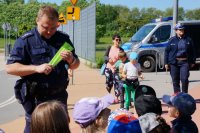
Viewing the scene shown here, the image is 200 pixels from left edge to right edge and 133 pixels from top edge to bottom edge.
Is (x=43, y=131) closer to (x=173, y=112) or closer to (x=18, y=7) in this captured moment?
(x=173, y=112)

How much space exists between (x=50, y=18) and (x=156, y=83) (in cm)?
1165

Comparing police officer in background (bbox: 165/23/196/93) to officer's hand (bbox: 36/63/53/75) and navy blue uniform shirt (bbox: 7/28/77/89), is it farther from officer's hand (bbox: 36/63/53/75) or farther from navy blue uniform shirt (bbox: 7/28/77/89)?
officer's hand (bbox: 36/63/53/75)

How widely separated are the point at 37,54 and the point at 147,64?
647 inches

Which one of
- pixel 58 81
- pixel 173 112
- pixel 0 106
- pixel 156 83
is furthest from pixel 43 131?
pixel 156 83

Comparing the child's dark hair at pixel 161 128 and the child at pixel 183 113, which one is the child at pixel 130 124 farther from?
the child at pixel 183 113

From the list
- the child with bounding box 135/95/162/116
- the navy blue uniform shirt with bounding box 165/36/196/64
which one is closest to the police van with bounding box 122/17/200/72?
the navy blue uniform shirt with bounding box 165/36/196/64

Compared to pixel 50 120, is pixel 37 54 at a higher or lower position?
higher

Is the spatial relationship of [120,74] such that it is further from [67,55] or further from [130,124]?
[130,124]

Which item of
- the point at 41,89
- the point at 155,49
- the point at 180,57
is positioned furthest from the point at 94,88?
the point at 41,89

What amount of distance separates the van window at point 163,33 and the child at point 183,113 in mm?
16114

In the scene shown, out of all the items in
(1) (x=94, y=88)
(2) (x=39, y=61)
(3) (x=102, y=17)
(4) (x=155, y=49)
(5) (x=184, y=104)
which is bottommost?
(1) (x=94, y=88)

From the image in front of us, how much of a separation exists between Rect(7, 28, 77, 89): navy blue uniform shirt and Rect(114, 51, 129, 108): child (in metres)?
5.57

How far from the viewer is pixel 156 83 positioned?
15.8 meters

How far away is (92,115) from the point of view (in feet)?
11.7
